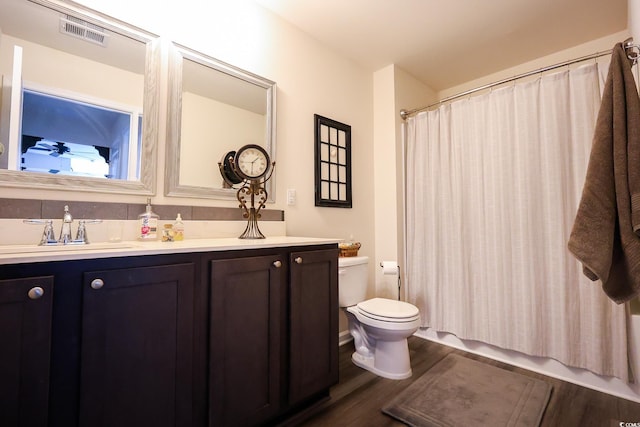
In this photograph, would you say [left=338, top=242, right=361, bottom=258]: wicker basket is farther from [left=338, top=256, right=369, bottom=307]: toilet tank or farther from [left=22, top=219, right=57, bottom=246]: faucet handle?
[left=22, top=219, right=57, bottom=246]: faucet handle

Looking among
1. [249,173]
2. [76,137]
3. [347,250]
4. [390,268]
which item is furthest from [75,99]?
[390,268]

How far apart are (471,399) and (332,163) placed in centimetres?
182

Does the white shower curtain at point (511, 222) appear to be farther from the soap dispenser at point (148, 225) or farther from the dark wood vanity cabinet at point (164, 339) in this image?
the soap dispenser at point (148, 225)

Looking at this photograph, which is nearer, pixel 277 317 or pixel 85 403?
pixel 85 403

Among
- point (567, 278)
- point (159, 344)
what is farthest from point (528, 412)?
point (159, 344)

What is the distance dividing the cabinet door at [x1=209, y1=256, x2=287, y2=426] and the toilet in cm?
74

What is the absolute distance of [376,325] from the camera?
1830 mm

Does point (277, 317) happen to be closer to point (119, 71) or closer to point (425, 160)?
point (119, 71)

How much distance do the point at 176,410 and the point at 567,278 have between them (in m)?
2.27

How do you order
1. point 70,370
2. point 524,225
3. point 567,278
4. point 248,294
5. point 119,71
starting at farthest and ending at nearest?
point 524,225 < point 567,278 < point 119,71 < point 248,294 < point 70,370

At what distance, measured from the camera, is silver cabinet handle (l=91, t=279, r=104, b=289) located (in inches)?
35.5

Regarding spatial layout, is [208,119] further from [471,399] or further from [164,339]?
[471,399]

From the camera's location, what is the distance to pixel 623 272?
0.95 m

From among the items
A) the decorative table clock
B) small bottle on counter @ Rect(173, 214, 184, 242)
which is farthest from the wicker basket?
small bottle on counter @ Rect(173, 214, 184, 242)
